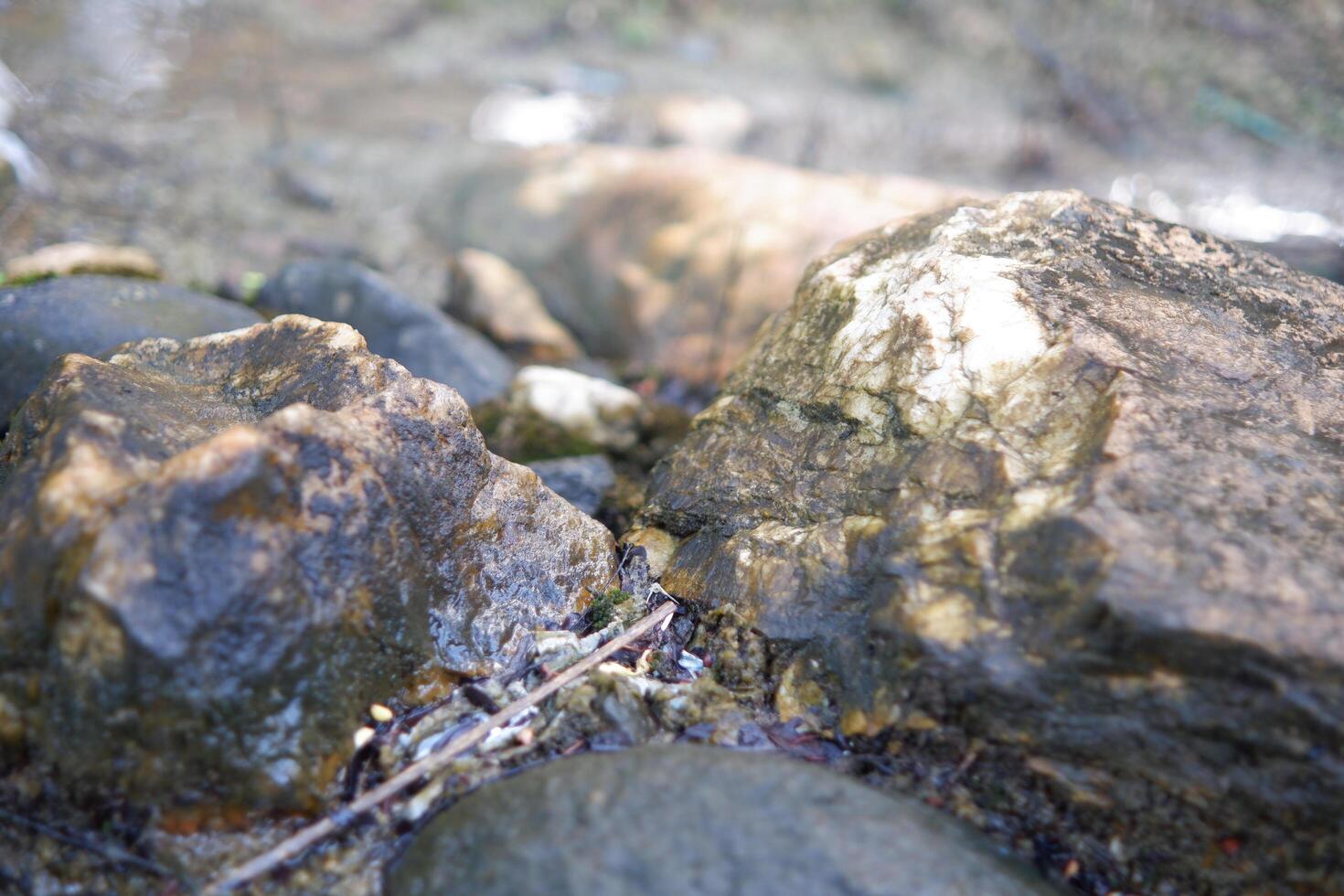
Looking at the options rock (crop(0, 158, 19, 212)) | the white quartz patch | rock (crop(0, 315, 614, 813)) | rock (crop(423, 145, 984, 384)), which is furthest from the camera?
rock (crop(0, 158, 19, 212))

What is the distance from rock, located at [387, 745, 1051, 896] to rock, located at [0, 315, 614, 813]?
0.44 m

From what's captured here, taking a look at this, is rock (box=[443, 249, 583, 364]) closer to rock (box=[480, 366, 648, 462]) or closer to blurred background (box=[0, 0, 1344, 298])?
blurred background (box=[0, 0, 1344, 298])

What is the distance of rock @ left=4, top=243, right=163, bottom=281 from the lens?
4047 mm

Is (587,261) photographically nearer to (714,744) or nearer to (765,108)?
(714,744)

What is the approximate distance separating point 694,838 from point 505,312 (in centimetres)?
364

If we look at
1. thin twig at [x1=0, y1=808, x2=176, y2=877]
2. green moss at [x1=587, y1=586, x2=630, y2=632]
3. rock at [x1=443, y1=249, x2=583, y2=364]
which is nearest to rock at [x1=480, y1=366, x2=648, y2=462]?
rock at [x1=443, y1=249, x2=583, y2=364]

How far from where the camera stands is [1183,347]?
2426 millimetres

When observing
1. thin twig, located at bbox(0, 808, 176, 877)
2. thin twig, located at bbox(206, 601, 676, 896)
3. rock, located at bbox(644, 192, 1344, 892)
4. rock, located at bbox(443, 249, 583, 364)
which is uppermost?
rock, located at bbox(644, 192, 1344, 892)

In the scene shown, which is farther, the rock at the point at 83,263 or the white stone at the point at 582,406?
the rock at the point at 83,263

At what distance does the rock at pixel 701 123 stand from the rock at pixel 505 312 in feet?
10.2

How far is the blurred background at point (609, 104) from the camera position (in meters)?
5.84

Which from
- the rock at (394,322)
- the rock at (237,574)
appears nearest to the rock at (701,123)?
the rock at (394,322)

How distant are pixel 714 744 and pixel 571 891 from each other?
1.99ft

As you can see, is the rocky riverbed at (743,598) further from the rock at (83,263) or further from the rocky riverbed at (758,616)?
the rock at (83,263)
